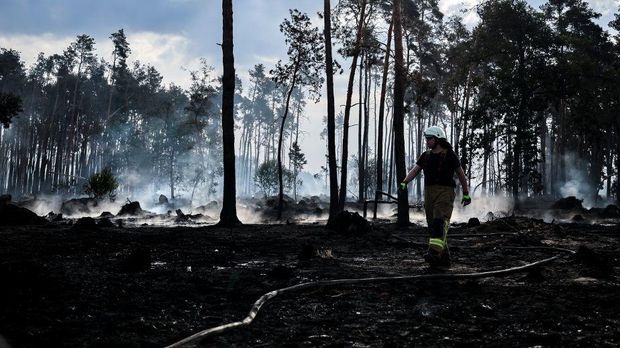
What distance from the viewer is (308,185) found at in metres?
163

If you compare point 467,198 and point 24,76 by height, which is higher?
point 24,76

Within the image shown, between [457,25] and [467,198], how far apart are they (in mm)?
41865

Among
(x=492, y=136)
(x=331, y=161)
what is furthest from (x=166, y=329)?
(x=492, y=136)

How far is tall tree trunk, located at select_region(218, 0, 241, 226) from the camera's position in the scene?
14.7 m

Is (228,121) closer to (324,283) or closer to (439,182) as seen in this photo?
(439,182)

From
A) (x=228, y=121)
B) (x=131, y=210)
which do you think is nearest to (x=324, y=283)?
(x=228, y=121)

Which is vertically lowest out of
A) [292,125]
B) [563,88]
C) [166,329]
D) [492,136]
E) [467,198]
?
[166,329]

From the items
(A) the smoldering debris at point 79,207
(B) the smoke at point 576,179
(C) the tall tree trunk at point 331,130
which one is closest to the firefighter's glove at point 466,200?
(C) the tall tree trunk at point 331,130

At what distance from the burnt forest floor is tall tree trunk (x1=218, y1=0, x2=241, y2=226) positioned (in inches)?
292

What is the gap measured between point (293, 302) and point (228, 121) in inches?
450

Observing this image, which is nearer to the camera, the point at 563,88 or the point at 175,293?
the point at 175,293

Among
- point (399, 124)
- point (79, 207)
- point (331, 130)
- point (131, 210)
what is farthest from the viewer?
point (79, 207)

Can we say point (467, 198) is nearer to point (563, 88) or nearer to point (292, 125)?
point (563, 88)

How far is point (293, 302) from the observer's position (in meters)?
4.37
